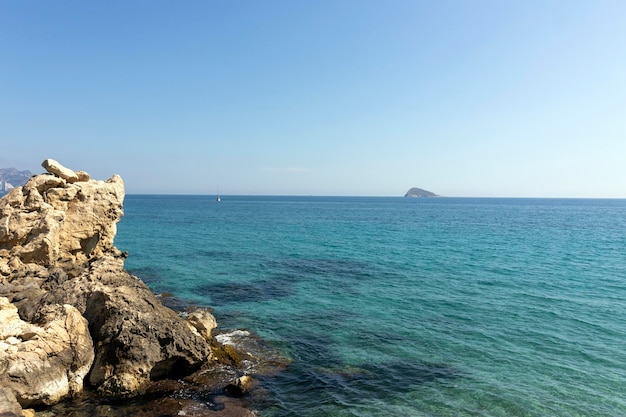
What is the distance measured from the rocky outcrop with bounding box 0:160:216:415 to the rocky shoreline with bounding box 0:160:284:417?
0.04m

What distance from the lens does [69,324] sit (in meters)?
17.1

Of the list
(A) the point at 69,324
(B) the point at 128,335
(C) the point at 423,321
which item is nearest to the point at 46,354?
(A) the point at 69,324

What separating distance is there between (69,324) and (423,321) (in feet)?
68.4

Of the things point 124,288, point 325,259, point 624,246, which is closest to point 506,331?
Answer: point 124,288

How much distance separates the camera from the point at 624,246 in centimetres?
6047

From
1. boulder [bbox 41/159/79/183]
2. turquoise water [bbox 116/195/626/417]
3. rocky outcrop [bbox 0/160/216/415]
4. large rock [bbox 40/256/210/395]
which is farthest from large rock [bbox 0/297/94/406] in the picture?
boulder [bbox 41/159/79/183]

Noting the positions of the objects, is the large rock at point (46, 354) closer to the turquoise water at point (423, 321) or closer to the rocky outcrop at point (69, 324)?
the rocky outcrop at point (69, 324)

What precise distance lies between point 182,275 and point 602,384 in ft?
116

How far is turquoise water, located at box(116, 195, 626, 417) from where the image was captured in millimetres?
16875

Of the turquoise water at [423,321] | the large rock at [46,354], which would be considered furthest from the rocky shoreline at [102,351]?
the turquoise water at [423,321]

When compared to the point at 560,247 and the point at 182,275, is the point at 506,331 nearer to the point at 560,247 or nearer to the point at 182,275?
the point at 182,275

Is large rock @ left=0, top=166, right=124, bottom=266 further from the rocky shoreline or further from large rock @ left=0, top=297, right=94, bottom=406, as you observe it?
large rock @ left=0, top=297, right=94, bottom=406

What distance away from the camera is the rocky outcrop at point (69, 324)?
15.4 metres

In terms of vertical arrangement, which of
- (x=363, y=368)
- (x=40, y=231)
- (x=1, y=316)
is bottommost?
(x=363, y=368)
